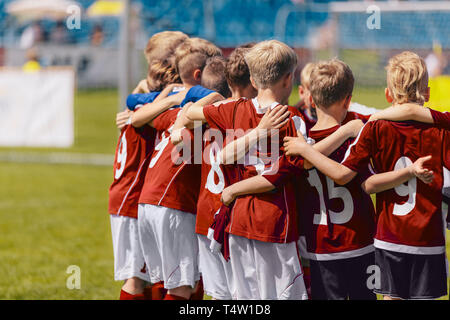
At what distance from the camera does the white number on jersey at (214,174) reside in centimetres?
359

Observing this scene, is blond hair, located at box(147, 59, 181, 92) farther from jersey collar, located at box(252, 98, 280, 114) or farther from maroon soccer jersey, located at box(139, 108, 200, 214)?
jersey collar, located at box(252, 98, 280, 114)

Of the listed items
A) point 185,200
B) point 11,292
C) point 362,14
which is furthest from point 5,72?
point 185,200

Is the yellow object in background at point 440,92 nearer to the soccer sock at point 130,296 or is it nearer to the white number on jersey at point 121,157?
the white number on jersey at point 121,157

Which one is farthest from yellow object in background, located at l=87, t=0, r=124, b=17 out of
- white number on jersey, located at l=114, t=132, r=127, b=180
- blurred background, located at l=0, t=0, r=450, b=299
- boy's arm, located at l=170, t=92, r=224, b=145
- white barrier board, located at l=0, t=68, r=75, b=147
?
boy's arm, located at l=170, t=92, r=224, b=145

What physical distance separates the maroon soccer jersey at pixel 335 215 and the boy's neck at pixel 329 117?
3 cm

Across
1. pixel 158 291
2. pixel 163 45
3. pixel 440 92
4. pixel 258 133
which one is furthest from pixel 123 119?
pixel 440 92

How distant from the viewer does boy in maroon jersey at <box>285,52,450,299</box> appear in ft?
10.7

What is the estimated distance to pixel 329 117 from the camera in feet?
11.1

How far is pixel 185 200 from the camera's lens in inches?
154

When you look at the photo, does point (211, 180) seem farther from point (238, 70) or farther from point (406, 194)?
point (406, 194)

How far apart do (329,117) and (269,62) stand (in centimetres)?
40

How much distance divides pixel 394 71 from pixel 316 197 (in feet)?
2.31

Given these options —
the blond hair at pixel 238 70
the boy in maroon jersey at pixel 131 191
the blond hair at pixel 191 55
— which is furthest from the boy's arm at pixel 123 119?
the blond hair at pixel 238 70
